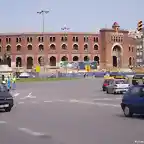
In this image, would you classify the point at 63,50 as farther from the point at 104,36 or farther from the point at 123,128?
the point at 123,128

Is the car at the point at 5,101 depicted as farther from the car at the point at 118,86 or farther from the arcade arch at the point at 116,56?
the arcade arch at the point at 116,56

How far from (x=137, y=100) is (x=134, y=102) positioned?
22 centimetres

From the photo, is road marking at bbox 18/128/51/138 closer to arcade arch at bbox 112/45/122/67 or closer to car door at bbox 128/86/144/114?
car door at bbox 128/86/144/114

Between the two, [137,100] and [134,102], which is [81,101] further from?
[137,100]

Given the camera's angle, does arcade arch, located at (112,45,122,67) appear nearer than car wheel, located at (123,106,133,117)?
No

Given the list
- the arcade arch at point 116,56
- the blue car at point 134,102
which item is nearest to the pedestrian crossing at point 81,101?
the blue car at point 134,102

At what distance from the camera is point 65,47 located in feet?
425

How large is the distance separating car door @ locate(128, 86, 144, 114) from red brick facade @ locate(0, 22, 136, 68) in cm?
11048

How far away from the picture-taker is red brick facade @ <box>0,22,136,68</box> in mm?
127938

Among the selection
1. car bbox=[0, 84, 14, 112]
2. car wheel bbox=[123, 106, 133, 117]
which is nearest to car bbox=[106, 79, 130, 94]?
car bbox=[0, 84, 14, 112]

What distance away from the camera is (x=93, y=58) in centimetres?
13112

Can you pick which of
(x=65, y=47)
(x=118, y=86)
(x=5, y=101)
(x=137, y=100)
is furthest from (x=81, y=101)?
(x=65, y=47)

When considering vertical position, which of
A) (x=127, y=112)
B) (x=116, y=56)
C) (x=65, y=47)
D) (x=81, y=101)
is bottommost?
(x=81, y=101)

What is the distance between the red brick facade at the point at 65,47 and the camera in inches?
5037
